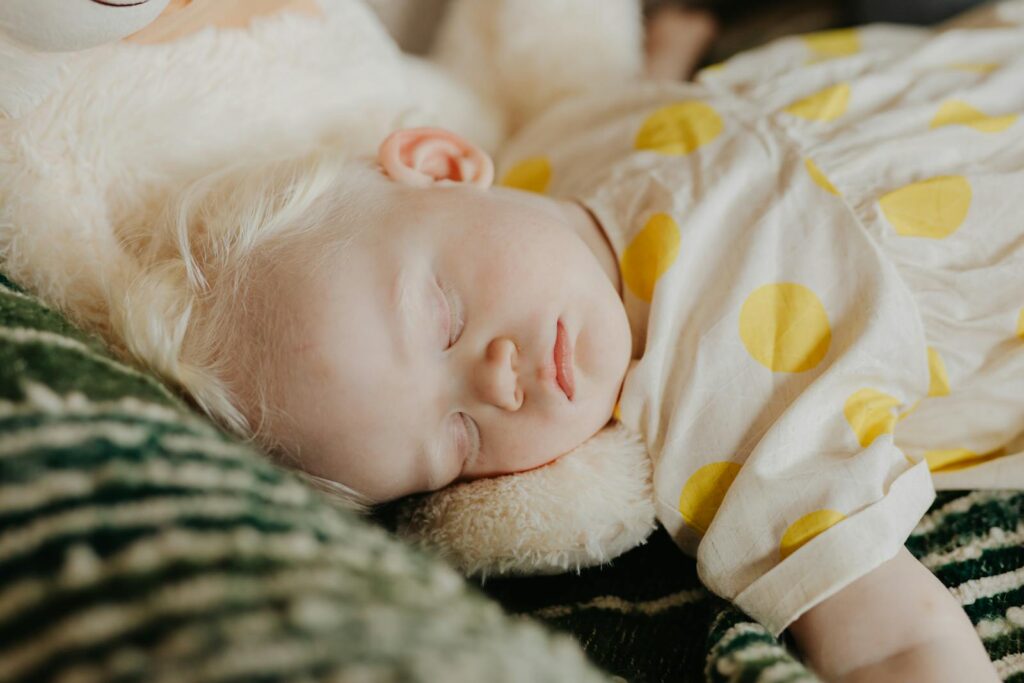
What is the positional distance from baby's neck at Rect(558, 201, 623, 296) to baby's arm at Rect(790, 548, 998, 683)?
40 cm

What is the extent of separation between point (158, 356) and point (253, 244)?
0.47 ft

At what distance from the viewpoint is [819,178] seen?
905 millimetres

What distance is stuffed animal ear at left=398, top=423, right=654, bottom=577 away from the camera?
0.79 metres

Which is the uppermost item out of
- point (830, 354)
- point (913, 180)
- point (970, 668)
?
point (913, 180)

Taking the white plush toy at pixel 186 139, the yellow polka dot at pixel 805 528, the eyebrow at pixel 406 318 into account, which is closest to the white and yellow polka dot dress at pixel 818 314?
the yellow polka dot at pixel 805 528

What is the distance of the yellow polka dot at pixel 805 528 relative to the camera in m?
0.74

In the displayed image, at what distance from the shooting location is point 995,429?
34.7 inches

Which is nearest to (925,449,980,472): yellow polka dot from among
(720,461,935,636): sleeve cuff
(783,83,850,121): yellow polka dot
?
(720,461,935,636): sleeve cuff

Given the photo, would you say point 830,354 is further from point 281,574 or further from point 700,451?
point 281,574

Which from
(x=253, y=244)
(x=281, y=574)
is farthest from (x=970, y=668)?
(x=253, y=244)

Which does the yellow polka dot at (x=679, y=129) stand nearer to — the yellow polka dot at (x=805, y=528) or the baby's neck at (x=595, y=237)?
the baby's neck at (x=595, y=237)

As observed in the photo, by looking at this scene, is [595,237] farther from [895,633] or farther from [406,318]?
[895,633]

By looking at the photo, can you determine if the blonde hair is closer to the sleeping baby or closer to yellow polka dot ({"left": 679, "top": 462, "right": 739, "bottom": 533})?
the sleeping baby

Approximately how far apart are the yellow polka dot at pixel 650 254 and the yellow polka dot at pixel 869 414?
0.23 meters
